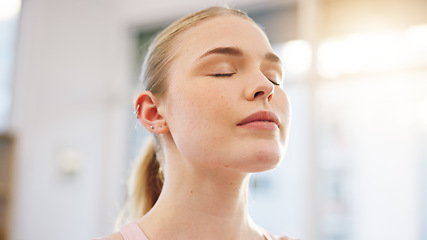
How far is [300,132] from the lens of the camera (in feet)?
9.45

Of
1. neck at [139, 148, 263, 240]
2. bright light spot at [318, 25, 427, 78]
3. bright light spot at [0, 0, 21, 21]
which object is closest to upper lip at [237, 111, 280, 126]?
neck at [139, 148, 263, 240]

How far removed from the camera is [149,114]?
0.90m

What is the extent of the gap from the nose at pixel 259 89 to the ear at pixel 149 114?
0.20 metres

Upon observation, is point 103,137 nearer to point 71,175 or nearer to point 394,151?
point 71,175

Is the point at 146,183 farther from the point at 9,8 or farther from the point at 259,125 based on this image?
the point at 9,8

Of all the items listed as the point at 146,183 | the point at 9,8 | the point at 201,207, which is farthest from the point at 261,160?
the point at 9,8

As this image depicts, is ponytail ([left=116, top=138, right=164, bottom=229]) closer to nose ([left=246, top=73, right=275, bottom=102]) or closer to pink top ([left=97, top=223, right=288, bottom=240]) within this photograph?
pink top ([left=97, top=223, right=288, bottom=240])

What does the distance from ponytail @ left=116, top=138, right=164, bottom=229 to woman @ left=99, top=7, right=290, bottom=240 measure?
150 mm

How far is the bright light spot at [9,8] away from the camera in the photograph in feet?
10.3

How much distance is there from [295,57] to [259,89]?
7.57 feet

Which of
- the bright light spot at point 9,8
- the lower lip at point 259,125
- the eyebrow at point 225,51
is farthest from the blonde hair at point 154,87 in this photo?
the bright light spot at point 9,8

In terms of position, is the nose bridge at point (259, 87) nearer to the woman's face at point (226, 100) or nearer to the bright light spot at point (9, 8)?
the woman's face at point (226, 100)

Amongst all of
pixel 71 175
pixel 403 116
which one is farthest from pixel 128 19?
pixel 403 116

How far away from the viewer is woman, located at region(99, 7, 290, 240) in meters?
0.75
